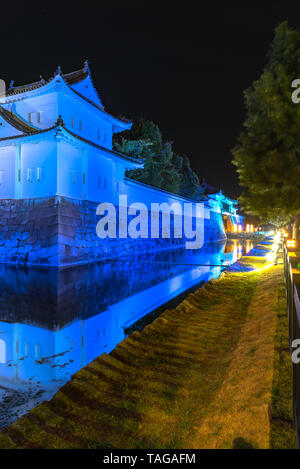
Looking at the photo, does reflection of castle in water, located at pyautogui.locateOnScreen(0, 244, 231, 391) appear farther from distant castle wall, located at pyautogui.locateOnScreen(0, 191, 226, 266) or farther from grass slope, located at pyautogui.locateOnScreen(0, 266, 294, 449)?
distant castle wall, located at pyautogui.locateOnScreen(0, 191, 226, 266)

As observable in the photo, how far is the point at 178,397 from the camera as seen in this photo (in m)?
2.57

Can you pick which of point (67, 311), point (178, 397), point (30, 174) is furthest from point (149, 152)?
point (178, 397)

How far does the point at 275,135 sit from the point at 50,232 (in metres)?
10.8

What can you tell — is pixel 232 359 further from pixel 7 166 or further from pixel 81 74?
pixel 81 74

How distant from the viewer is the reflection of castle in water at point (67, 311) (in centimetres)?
398

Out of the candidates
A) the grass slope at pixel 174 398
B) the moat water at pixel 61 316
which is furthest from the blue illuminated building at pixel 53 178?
the grass slope at pixel 174 398

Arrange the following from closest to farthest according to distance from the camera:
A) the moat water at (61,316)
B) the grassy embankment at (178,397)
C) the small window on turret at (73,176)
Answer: the grassy embankment at (178,397)
the moat water at (61,316)
the small window on turret at (73,176)

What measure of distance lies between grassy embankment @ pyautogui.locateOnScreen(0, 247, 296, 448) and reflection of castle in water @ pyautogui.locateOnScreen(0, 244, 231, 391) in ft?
3.32

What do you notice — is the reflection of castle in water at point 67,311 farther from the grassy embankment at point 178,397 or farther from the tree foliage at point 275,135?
the tree foliage at point 275,135

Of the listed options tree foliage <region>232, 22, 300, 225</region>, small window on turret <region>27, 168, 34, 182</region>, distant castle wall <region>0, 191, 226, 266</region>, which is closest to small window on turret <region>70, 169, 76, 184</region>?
distant castle wall <region>0, 191, 226, 266</region>

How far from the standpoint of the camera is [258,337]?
11.8 ft

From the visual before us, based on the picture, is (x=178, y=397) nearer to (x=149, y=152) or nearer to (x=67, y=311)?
(x=67, y=311)

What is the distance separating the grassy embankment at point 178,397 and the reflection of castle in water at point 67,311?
39.8 inches
